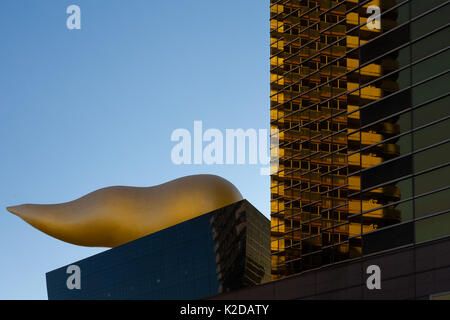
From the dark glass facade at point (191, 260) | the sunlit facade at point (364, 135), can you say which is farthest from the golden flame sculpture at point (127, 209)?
the sunlit facade at point (364, 135)

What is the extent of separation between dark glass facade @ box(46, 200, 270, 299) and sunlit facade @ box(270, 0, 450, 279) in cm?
604

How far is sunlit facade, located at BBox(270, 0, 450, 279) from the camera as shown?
145 ft

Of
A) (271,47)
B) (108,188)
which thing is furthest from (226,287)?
(271,47)

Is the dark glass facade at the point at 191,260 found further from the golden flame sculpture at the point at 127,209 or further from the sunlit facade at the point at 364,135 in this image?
the sunlit facade at the point at 364,135

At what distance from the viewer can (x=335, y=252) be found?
56.2 metres

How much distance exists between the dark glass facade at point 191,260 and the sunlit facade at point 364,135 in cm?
604

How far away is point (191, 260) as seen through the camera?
79.7 meters

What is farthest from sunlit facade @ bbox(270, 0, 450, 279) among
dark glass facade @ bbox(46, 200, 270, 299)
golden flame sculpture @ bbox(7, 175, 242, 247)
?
golden flame sculpture @ bbox(7, 175, 242, 247)

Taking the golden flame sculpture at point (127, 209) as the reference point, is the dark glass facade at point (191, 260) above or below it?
below

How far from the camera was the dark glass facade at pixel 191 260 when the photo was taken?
7519cm

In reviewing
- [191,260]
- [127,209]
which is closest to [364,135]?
[127,209]

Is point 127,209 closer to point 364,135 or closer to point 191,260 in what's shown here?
point 191,260
